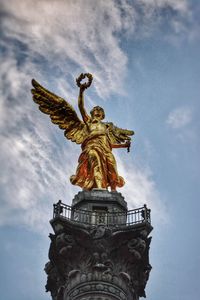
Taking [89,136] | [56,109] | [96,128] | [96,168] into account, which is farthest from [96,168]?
[56,109]

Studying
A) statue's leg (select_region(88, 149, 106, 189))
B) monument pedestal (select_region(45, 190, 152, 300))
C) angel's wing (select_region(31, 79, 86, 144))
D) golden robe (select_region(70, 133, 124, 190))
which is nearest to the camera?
monument pedestal (select_region(45, 190, 152, 300))

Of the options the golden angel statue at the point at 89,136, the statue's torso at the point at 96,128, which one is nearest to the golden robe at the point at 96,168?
the golden angel statue at the point at 89,136

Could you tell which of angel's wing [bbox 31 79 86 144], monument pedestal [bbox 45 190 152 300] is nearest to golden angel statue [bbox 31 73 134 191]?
angel's wing [bbox 31 79 86 144]

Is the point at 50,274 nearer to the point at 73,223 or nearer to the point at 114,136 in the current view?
the point at 73,223

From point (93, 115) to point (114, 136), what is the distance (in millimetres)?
1590

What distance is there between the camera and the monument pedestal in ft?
94.6

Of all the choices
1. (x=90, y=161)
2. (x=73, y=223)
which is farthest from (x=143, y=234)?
(x=90, y=161)

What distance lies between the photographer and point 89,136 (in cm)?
3669

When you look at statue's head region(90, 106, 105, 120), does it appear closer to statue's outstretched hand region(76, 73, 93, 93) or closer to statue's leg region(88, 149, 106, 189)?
statue's outstretched hand region(76, 73, 93, 93)

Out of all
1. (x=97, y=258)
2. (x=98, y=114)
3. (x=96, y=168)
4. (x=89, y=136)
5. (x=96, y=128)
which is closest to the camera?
(x=97, y=258)

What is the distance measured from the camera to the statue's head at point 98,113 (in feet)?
125

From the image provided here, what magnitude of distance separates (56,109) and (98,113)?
231 cm

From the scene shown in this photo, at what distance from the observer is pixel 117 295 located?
28.6m

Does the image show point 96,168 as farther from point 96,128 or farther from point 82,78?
point 82,78
